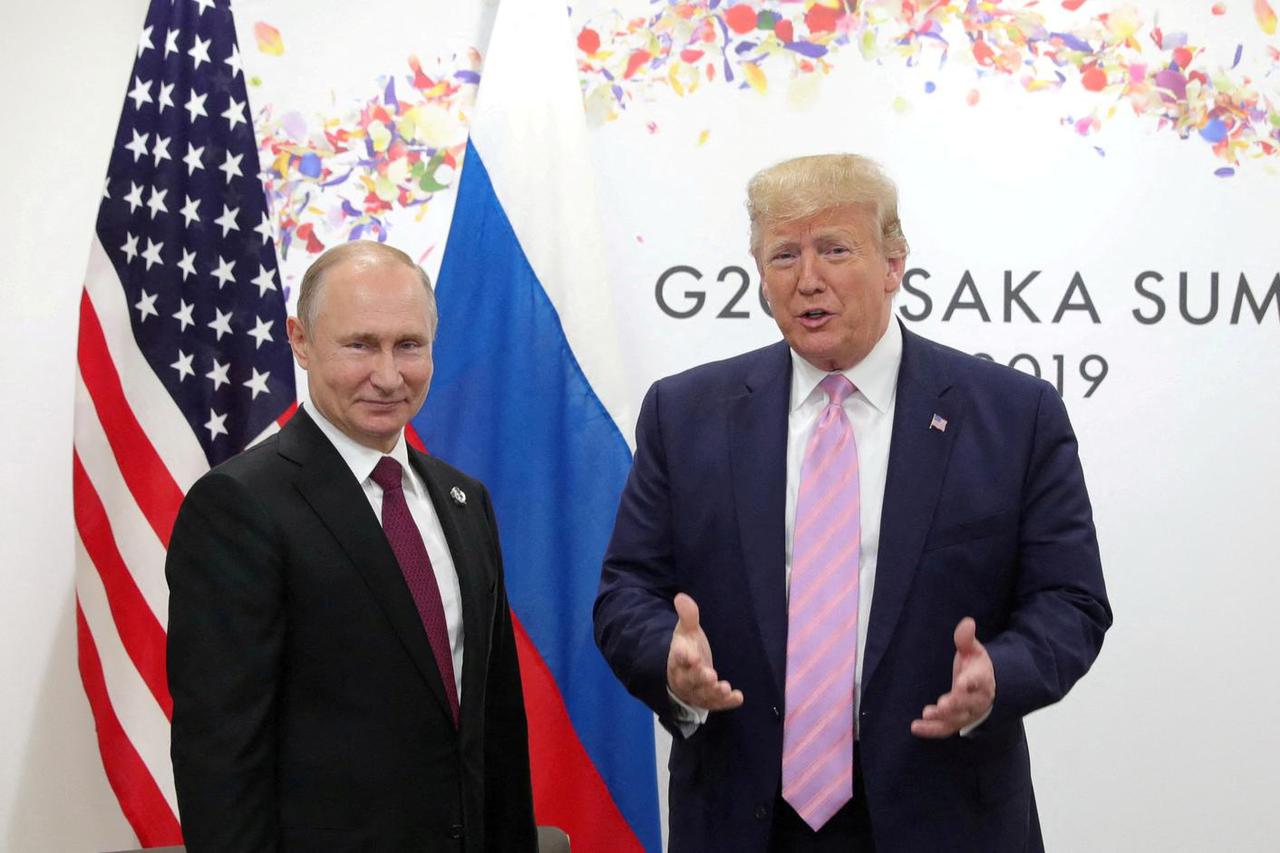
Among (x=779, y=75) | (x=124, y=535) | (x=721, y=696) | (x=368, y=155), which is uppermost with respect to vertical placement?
(x=779, y=75)

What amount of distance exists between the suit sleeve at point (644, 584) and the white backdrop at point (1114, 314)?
130cm

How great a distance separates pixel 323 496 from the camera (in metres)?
1.73

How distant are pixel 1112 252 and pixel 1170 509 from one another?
65 centimetres

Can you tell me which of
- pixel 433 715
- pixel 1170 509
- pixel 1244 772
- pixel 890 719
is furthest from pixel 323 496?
pixel 1244 772

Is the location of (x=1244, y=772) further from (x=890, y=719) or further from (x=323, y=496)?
(x=323, y=496)

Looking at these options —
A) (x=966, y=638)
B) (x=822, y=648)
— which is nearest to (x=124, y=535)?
(x=822, y=648)

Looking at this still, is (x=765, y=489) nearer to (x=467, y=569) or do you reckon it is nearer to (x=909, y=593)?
(x=909, y=593)

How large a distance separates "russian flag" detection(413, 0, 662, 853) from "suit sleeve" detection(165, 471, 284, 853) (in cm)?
110

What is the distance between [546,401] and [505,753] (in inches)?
39.0

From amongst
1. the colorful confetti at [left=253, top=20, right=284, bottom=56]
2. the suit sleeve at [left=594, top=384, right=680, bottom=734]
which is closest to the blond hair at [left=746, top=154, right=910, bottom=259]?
the suit sleeve at [left=594, top=384, right=680, bottom=734]

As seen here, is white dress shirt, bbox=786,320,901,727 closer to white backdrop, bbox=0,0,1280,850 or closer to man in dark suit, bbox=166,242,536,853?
man in dark suit, bbox=166,242,536,853

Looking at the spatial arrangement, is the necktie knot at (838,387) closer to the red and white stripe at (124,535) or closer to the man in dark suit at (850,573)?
the man in dark suit at (850,573)

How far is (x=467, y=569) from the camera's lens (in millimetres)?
1857

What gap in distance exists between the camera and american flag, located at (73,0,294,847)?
2715 mm
